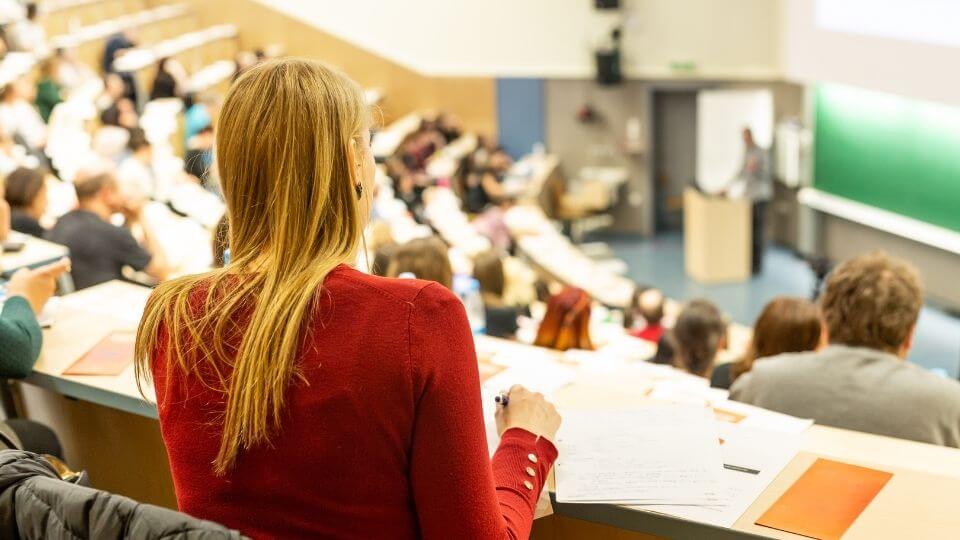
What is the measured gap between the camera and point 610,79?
13.0 metres

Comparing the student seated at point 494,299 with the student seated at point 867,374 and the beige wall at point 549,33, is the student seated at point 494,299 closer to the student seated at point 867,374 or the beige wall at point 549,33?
the student seated at point 867,374

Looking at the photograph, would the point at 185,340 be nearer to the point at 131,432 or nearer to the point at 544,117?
the point at 131,432

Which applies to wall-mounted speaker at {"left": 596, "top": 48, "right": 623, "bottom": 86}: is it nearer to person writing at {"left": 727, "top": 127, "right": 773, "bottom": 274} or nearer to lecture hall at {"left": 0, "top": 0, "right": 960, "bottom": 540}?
person writing at {"left": 727, "top": 127, "right": 773, "bottom": 274}

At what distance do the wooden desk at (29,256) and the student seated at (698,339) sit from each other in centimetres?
252

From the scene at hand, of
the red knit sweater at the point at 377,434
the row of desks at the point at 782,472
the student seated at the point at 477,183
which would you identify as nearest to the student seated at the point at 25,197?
the row of desks at the point at 782,472

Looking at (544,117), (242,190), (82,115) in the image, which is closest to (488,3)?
(544,117)

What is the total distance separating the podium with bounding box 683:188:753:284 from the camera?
36.6 ft

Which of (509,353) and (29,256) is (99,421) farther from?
(29,256)

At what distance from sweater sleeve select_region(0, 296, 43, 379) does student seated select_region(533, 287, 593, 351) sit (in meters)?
2.12

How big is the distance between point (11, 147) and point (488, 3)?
24.8 feet

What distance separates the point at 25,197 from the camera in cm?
529

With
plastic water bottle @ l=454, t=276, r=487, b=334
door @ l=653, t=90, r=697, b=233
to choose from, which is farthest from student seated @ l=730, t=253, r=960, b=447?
door @ l=653, t=90, r=697, b=233

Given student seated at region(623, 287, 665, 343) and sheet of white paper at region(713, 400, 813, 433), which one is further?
student seated at region(623, 287, 665, 343)

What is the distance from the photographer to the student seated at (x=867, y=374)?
7.71 feet
